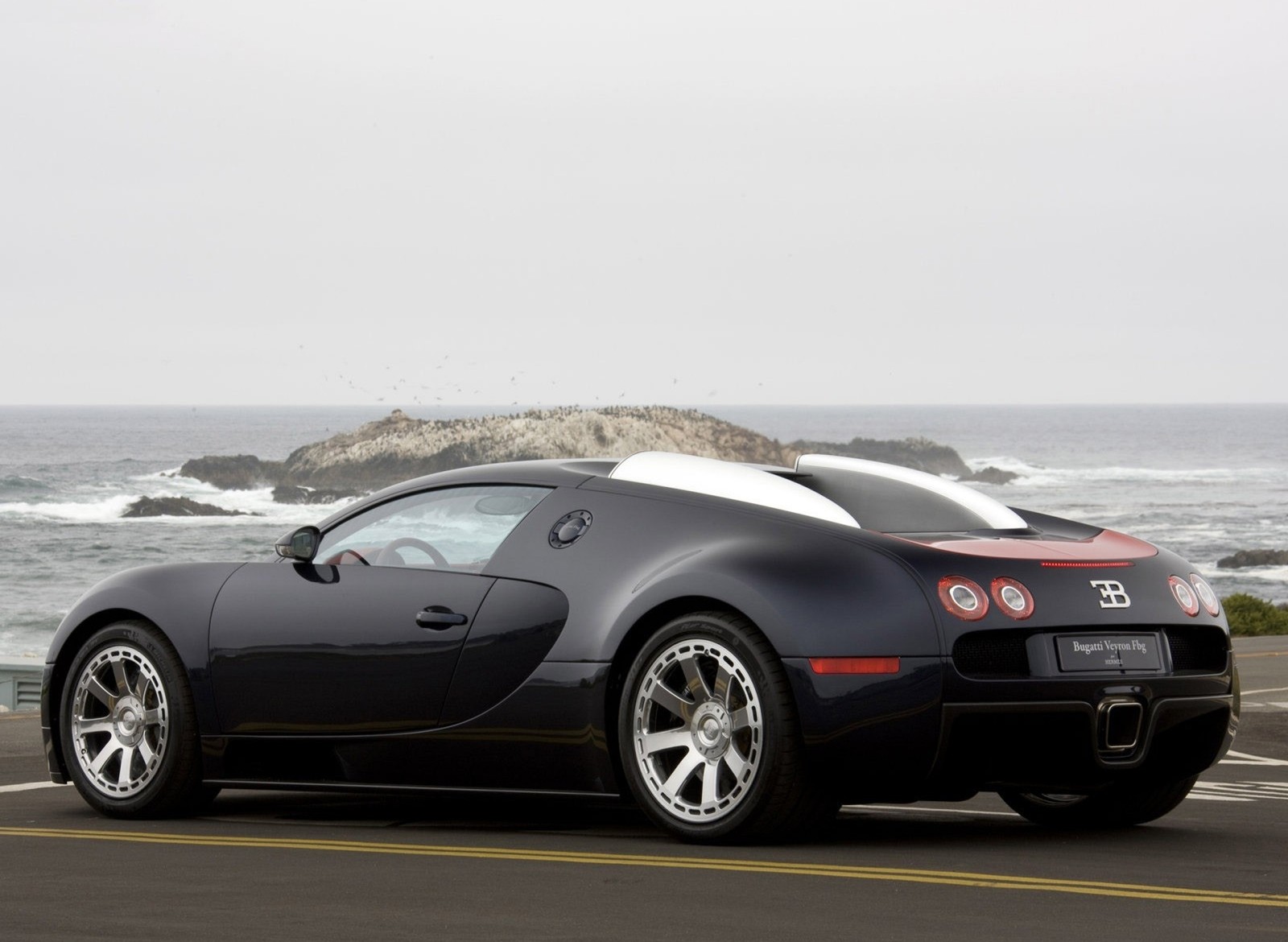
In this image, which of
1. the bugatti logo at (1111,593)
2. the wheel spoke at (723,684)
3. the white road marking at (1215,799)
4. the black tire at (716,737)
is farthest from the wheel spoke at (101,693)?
the white road marking at (1215,799)

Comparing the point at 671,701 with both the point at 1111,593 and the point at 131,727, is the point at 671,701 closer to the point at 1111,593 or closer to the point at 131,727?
the point at 1111,593

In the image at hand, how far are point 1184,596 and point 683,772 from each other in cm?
184

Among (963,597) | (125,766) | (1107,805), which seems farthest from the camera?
(125,766)

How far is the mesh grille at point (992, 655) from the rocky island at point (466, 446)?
3496 inches

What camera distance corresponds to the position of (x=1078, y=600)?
6586 mm

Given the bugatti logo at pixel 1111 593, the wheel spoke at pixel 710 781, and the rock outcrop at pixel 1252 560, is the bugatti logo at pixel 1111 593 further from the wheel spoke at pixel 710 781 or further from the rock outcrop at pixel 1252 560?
the rock outcrop at pixel 1252 560

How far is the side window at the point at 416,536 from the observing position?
7.46 metres

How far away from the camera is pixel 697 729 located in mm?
6582

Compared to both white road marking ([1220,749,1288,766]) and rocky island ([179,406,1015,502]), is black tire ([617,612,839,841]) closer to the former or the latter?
white road marking ([1220,749,1288,766])

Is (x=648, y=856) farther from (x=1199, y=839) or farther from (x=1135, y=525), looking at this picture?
(x=1135, y=525)

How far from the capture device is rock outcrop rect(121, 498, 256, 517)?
90.7 m

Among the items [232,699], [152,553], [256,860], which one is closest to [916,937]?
[256,860]

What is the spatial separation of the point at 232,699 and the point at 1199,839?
3583 millimetres

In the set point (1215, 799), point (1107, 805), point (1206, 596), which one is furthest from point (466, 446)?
point (1206, 596)
